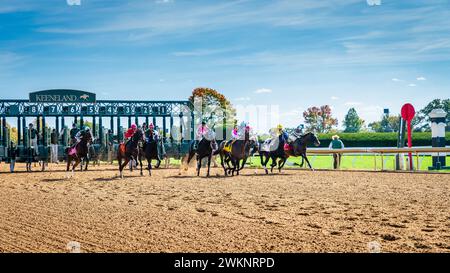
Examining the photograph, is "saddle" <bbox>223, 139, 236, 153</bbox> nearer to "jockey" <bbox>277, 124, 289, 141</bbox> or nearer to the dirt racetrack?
"jockey" <bbox>277, 124, 289, 141</bbox>

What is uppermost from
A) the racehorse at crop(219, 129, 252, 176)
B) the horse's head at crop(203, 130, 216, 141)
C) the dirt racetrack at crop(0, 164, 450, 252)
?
the horse's head at crop(203, 130, 216, 141)

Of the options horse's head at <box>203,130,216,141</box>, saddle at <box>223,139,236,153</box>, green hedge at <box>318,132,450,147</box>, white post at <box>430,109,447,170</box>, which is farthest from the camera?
green hedge at <box>318,132,450,147</box>

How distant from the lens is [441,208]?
29.3 ft

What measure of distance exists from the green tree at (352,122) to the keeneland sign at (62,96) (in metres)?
63.2

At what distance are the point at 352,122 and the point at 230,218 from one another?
83971 mm

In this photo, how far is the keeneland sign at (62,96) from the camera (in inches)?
1240

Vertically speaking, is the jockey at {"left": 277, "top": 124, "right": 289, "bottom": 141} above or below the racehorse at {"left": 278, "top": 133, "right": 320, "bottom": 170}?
above

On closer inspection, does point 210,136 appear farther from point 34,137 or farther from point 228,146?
point 34,137

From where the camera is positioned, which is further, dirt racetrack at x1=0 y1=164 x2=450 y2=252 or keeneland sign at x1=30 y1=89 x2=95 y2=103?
keeneland sign at x1=30 y1=89 x2=95 y2=103

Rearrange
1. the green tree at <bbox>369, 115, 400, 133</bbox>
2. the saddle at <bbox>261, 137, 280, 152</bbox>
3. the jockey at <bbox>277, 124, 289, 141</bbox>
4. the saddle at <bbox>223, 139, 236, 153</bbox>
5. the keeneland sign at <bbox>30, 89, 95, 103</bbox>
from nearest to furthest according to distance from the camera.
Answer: the saddle at <bbox>223, 139, 236, 153</bbox>, the jockey at <bbox>277, 124, 289, 141</bbox>, the saddle at <bbox>261, 137, 280, 152</bbox>, the keeneland sign at <bbox>30, 89, 95, 103</bbox>, the green tree at <bbox>369, 115, 400, 133</bbox>

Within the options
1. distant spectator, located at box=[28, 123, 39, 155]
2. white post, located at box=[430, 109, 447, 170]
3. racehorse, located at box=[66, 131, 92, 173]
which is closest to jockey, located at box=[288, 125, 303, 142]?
white post, located at box=[430, 109, 447, 170]

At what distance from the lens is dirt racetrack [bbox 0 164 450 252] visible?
5973 mm

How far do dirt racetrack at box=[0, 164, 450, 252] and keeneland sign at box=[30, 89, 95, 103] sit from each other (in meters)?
19.3
